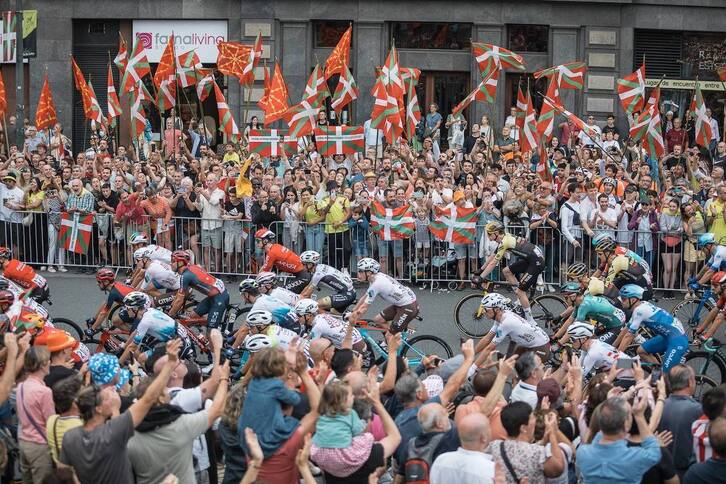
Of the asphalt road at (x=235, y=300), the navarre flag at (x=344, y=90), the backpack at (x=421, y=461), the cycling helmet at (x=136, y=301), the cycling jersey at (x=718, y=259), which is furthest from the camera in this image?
the navarre flag at (x=344, y=90)

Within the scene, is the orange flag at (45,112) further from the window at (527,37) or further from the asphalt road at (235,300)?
the window at (527,37)

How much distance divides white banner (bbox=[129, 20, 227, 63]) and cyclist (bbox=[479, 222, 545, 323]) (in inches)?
583

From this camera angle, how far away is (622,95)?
23.3 metres

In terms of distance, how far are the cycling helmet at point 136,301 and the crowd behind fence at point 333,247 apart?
5865 mm

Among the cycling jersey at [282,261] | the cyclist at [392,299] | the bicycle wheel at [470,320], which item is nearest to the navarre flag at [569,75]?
the bicycle wheel at [470,320]

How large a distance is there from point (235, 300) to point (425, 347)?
5129 millimetres

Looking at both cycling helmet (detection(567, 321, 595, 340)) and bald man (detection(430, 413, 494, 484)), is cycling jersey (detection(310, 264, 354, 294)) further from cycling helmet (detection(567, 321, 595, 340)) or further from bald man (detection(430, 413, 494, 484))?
bald man (detection(430, 413, 494, 484))

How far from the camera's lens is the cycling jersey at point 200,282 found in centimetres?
1519

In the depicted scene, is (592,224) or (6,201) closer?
(592,224)

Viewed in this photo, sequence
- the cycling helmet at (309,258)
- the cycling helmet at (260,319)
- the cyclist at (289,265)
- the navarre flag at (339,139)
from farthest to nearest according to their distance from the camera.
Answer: the navarre flag at (339,139)
the cyclist at (289,265)
the cycling helmet at (309,258)
the cycling helmet at (260,319)

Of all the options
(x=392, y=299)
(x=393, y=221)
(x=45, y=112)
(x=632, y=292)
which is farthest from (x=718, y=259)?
(x=45, y=112)

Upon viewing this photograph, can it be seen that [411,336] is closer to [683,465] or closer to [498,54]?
[683,465]

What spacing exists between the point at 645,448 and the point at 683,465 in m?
1.29

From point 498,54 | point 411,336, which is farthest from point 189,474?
point 498,54
